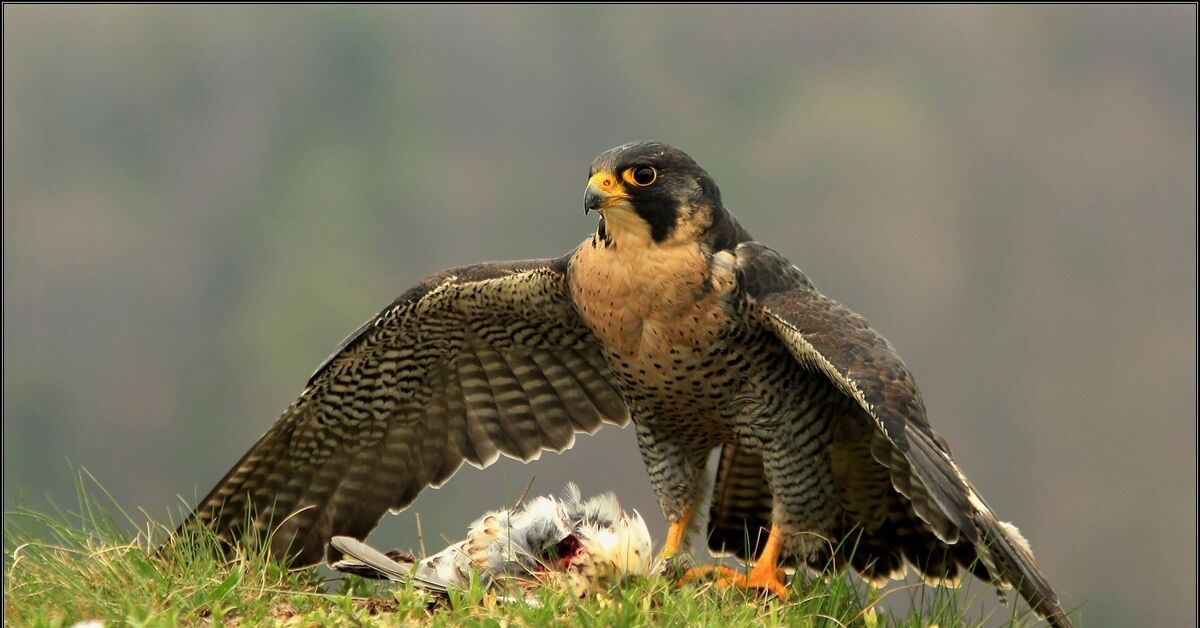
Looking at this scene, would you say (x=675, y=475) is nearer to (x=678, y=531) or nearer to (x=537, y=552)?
(x=678, y=531)

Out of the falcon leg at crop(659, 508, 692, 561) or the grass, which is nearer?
the grass

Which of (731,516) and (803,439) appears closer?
(803,439)

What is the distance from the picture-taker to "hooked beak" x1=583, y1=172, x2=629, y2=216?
14.5ft

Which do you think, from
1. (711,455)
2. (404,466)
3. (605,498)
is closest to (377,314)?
(404,466)

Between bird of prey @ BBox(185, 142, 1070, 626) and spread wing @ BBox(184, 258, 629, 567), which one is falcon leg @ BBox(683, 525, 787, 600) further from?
spread wing @ BBox(184, 258, 629, 567)

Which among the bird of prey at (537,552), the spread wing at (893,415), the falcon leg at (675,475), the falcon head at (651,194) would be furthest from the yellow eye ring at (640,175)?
the bird of prey at (537,552)

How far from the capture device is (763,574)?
454cm

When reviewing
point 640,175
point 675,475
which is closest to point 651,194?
point 640,175

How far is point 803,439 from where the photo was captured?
4652mm

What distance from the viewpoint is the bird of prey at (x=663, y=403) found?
14.0 feet

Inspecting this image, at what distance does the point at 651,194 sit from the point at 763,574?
140cm

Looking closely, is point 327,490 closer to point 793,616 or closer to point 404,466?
point 404,466

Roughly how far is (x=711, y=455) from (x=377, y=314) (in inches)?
57.0

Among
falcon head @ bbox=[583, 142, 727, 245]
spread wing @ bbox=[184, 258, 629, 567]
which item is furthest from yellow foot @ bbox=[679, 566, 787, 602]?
falcon head @ bbox=[583, 142, 727, 245]
